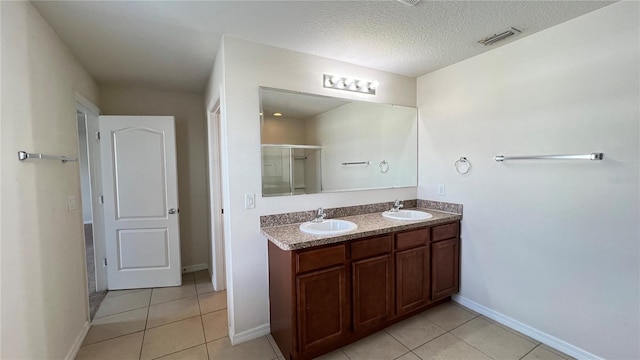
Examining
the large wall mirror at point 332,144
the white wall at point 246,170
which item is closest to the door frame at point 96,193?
the white wall at point 246,170

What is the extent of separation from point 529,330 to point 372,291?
4.49 feet

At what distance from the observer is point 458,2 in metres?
1.70

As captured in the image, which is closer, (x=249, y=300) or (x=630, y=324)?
(x=630, y=324)

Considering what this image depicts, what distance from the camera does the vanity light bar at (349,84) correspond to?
252 cm

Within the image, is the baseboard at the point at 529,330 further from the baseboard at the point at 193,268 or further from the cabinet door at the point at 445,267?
the baseboard at the point at 193,268

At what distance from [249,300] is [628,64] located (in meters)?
3.12

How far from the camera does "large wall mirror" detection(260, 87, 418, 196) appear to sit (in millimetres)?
2303

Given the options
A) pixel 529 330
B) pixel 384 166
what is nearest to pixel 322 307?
pixel 384 166

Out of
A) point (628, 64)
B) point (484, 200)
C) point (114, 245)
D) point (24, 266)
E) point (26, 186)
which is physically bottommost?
point (114, 245)

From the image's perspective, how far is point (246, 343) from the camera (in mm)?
2145

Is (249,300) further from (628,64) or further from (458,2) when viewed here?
(628,64)

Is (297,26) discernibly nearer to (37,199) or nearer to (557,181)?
(37,199)

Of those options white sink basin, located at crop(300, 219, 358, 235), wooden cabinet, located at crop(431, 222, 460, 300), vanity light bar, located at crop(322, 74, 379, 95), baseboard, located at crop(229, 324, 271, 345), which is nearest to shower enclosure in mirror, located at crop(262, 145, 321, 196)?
white sink basin, located at crop(300, 219, 358, 235)

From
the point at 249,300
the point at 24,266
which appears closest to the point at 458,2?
the point at 249,300
